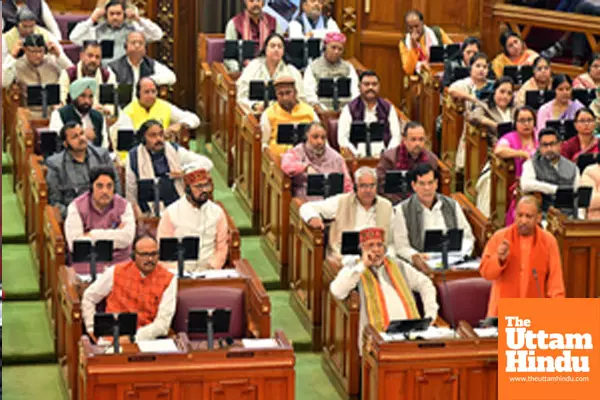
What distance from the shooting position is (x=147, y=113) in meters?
9.33

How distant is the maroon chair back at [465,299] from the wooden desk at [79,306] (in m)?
0.97

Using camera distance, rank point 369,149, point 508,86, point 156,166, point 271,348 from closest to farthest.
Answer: point 271,348
point 156,166
point 369,149
point 508,86

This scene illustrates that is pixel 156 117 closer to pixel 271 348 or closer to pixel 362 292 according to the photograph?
pixel 362 292

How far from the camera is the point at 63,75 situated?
9.92 meters

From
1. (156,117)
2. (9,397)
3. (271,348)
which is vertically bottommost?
(9,397)

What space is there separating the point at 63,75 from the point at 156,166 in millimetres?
1786

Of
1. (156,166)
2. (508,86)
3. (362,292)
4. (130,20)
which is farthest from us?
(130,20)

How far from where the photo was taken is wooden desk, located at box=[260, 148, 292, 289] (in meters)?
8.68

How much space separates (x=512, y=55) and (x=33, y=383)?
5107 mm

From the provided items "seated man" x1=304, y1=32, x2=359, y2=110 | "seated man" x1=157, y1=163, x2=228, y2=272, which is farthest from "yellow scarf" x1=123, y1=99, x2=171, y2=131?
"seated man" x1=157, y1=163, x2=228, y2=272

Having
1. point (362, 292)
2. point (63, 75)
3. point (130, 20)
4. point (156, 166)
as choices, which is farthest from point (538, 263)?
point (130, 20)

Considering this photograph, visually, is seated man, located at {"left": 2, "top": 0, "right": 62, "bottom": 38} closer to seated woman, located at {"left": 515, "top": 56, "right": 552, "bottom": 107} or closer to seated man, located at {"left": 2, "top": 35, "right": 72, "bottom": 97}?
seated man, located at {"left": 2, "top": 35, "right": 72, "bottom": 97}

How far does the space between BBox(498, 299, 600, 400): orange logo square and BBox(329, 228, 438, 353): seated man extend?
52cm

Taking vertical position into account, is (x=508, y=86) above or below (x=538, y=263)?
above
